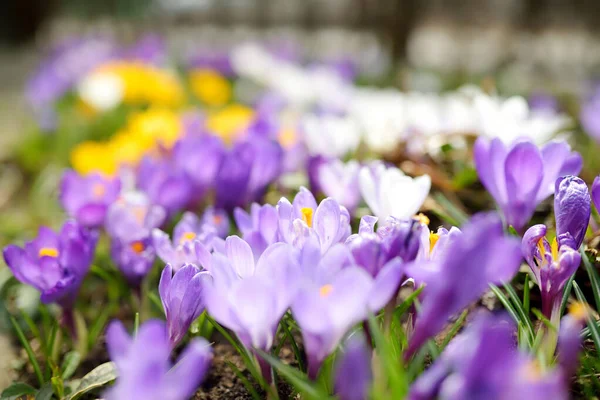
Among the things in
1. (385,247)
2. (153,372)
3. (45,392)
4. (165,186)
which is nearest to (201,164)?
(165,186)

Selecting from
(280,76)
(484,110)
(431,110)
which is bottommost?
(280,76)

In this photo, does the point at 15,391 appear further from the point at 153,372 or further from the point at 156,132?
the point at 156,132

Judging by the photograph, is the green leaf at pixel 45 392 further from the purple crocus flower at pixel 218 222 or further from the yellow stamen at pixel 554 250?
the yellow stamen at pixel 554 250

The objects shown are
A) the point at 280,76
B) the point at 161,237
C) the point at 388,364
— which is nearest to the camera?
the point at 388,364

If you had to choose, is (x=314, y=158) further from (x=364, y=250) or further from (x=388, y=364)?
(x=388, y=364)

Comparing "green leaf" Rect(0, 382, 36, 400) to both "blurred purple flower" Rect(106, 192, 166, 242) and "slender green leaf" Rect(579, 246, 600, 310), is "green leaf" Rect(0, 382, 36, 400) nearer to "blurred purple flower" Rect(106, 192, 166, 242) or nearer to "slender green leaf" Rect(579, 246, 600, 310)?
"blurred purple flower" Rect(106, 192, 166, 242)

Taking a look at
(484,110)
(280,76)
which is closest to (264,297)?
(484,110)
